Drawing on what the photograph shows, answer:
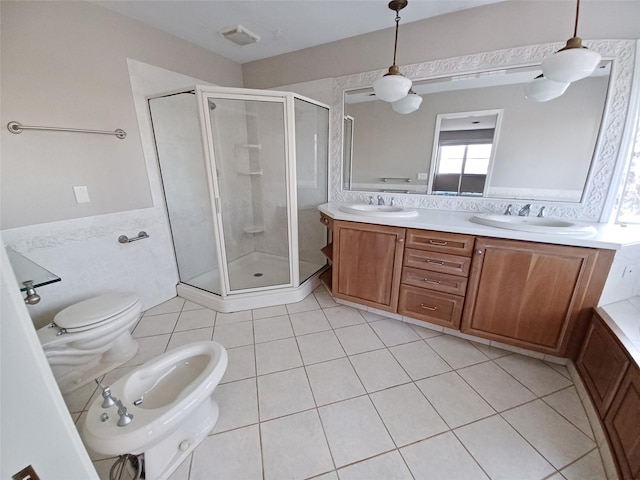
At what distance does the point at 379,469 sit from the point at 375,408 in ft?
0.94

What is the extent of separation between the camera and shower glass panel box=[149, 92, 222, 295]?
2156mm

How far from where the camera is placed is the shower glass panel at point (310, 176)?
7.69 ft

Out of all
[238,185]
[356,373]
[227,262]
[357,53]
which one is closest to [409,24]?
[357,53]

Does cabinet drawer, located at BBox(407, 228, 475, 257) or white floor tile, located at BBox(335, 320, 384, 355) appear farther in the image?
white floor tile, located at BBox(335, 320, 384, 355)

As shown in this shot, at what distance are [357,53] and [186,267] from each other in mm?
2548

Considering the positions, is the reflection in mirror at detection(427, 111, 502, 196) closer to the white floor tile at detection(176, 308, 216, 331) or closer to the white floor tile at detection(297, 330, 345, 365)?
the white floor tile at detection(297, 330, 345, 365)

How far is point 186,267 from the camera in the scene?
2527mm

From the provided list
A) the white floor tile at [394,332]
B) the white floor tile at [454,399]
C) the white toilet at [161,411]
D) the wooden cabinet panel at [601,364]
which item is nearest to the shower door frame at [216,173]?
the white floor tile at [394,332]

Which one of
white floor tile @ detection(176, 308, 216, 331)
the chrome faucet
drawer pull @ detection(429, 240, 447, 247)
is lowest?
white floor tile @ detection(176, 308, 216, 331)

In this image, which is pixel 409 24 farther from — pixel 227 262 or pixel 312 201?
pixel 227 262

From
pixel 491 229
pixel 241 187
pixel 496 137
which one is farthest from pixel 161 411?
pixel 496 137

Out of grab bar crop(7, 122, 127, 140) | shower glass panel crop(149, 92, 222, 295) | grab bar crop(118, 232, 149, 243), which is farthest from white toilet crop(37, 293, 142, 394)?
grab bar crop(7, 122, 127, 140)

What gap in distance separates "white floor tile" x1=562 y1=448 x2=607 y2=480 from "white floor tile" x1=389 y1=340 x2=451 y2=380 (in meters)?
0.61

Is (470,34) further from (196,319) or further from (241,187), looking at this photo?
(196,319)
